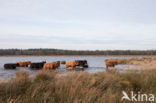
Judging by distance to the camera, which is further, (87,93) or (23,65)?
(23,65)

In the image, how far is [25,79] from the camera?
6.67 m

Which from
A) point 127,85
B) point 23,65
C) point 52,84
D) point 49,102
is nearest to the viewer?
point 49,102

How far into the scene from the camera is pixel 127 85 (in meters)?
6.97

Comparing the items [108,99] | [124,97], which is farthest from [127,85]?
[108,99]

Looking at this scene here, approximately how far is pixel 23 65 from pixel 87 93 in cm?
2446

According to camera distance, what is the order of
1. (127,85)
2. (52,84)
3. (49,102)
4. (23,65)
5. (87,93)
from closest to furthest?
(49,102) < (87,93) < (52,84) < (127,85) < (23,65)

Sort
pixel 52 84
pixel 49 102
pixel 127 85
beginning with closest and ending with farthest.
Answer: pixel 49 102
pixel 52 84
pixel 127 85

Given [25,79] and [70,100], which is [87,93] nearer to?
[70,100]

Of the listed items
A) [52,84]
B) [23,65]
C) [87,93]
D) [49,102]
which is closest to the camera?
[49,102]

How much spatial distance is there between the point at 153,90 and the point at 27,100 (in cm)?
445

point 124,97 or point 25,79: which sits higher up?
point 25,79

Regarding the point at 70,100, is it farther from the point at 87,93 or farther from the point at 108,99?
the point at 108,99

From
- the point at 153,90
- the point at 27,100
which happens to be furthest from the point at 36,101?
the point at 153,90

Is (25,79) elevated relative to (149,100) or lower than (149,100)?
elevated
